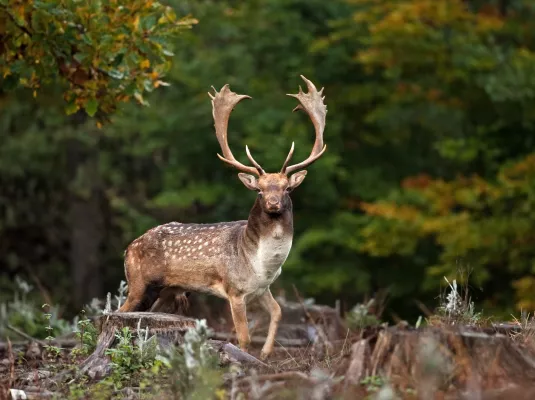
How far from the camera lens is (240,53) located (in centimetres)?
2598

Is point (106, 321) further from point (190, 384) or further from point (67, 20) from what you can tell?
point (67, 20)

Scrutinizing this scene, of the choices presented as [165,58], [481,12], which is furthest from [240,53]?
[165,58]

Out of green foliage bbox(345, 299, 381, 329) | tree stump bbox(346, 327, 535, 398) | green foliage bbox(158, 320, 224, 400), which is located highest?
tree stump bbox(346, 327, 535, 398)

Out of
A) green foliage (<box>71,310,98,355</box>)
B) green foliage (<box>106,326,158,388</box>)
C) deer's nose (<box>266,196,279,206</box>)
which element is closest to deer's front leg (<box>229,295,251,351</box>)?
deer's nose (<box>266,196,279,206</box>)

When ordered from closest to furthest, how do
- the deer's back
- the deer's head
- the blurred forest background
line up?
the deer's head, the deer's back, the blurred forest background

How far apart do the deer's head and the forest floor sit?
1213 mm

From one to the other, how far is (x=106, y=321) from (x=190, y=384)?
2.39 meters

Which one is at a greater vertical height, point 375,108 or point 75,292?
point 375,108

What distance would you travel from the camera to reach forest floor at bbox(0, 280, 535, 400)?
6832 millimetres

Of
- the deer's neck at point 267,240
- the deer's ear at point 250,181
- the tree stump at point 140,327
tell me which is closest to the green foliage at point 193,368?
the tree stump at point 140,327

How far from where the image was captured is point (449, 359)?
694 centimetres

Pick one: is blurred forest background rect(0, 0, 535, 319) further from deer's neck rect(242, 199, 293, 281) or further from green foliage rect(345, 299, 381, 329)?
deer's neck rect(242, 199, 293, 281)

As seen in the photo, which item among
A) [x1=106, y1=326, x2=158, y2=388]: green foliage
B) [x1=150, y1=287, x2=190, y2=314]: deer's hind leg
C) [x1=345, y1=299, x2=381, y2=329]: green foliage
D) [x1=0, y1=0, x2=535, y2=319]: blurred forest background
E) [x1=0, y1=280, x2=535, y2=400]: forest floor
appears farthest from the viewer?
[x1=0, y1=0, x2=535, y2=319]: blurred forest background

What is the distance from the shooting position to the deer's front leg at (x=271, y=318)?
10.2m
